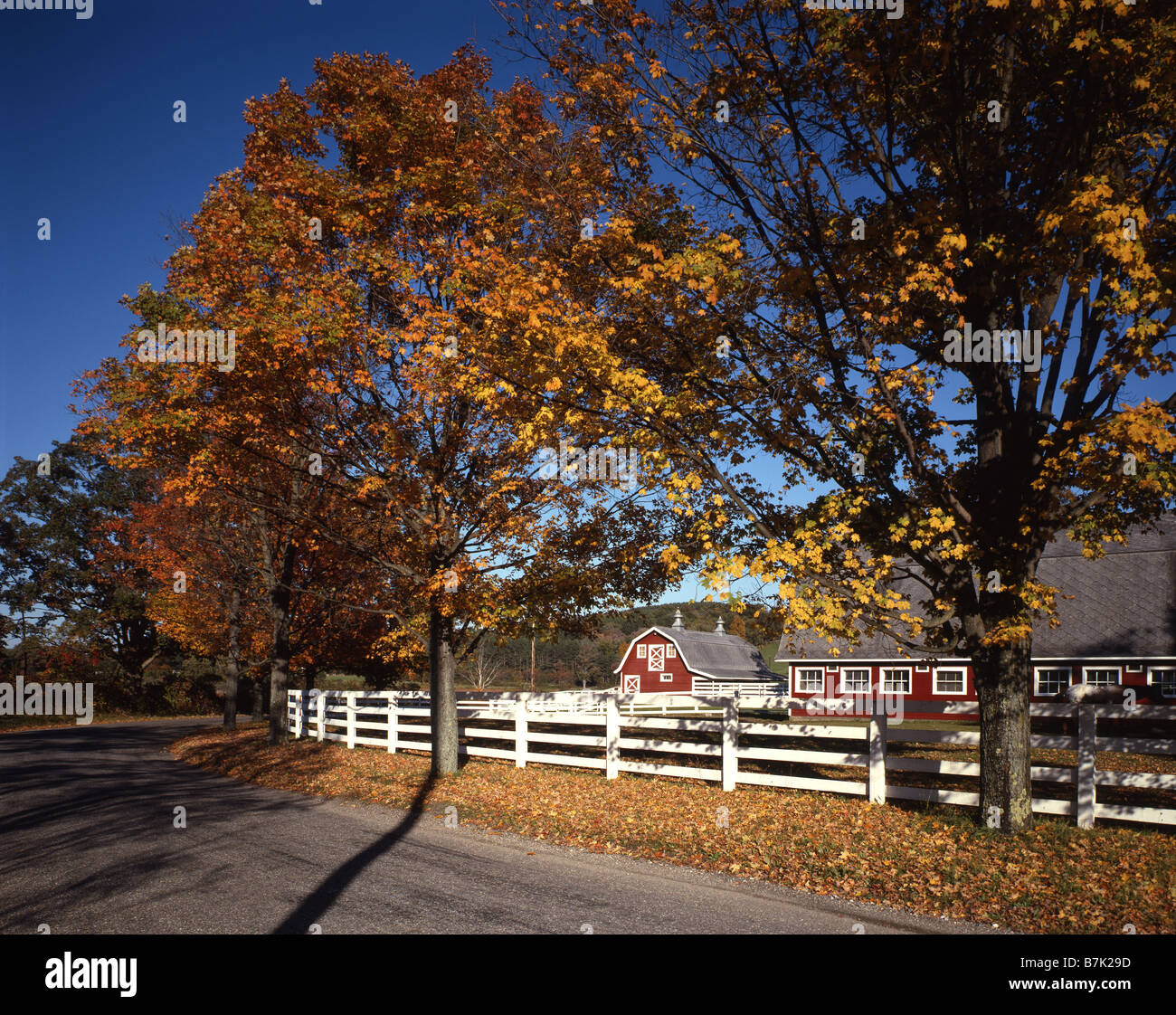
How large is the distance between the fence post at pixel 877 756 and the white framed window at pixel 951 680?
20.4m

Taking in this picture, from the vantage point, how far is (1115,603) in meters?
24.8

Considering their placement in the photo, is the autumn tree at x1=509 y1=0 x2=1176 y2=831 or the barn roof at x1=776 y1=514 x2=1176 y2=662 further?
the barn roof at x1=776 y1=514 x2=1176 y2=662

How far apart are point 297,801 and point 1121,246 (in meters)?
13.5

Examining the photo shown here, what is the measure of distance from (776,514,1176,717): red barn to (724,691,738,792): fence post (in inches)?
451

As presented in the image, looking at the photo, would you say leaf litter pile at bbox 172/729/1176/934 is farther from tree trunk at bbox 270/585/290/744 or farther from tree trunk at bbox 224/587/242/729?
tree trunk at bbox 224/587/242/729

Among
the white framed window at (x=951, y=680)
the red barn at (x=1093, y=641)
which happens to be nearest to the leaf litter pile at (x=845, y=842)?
the red barn at (x=1093, y=641)

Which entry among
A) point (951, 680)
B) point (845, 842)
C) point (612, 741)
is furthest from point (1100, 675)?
point (845, 842)

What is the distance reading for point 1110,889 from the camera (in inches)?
264

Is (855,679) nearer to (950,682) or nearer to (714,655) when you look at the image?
(950,682)

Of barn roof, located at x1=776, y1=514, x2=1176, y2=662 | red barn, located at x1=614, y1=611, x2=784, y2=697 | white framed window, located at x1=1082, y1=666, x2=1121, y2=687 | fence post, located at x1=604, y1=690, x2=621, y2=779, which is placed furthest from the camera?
red barn, located at x1=614, y1=611, x2=784, y2=697

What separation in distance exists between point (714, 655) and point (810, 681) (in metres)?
17.5

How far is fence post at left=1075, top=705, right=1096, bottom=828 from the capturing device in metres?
8.30

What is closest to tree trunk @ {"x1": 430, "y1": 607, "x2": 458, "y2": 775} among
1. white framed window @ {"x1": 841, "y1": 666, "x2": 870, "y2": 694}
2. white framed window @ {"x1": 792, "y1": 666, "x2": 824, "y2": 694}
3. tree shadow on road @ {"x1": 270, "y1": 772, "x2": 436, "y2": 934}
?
tree shadow on road @ {"x1": 270, "y1": 772, "x2": 436, "y2": 934}
